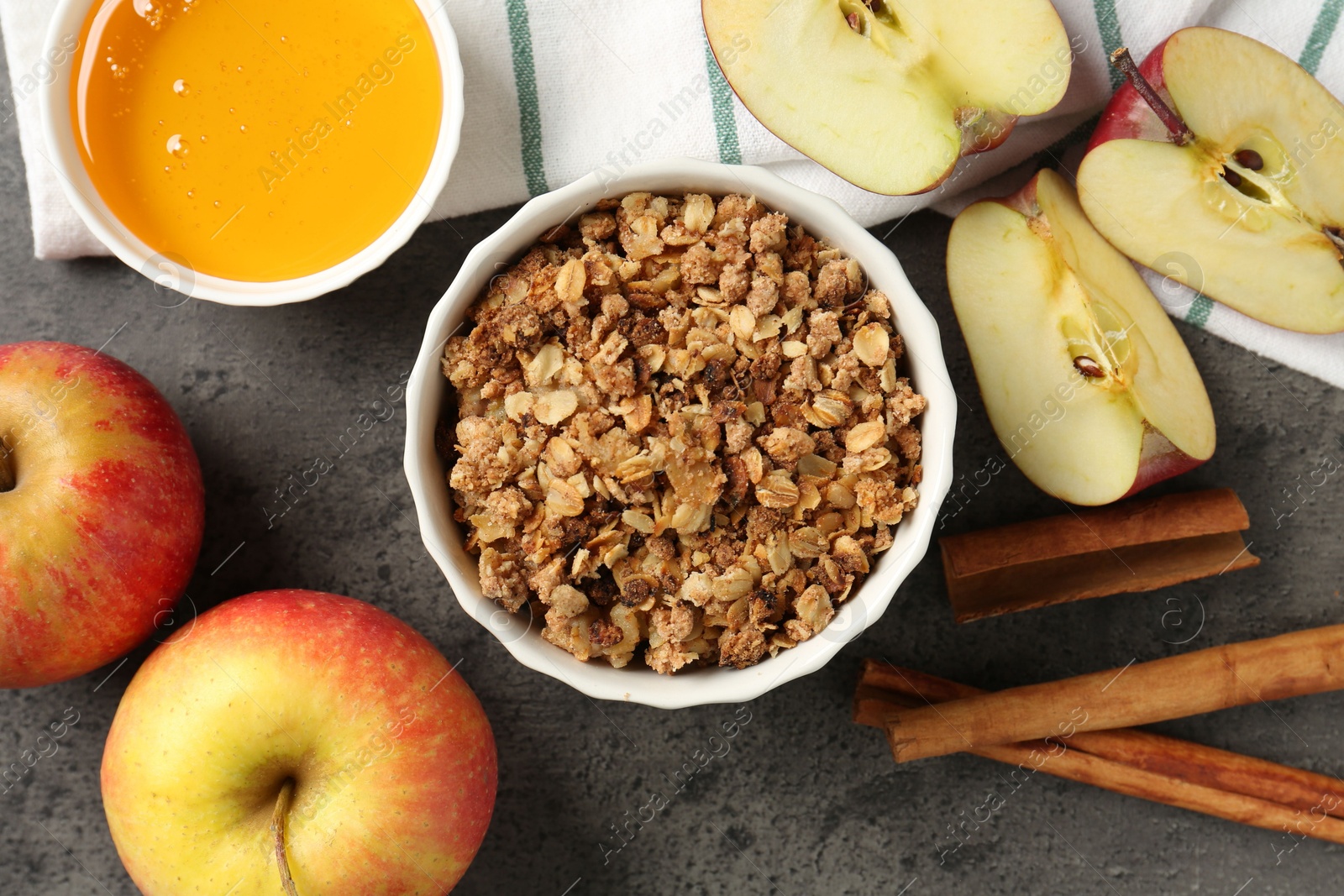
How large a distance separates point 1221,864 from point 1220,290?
0.80 metres

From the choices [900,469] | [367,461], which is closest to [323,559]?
[367,461]

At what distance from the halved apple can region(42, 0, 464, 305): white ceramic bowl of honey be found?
0.35 m

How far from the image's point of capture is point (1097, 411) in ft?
3.89

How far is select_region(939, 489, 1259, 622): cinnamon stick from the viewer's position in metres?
1.29

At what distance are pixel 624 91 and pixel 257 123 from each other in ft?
1.48

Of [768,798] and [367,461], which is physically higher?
[367,461]

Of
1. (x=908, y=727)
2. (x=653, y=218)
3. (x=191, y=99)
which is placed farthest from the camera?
(x=908, y=727)

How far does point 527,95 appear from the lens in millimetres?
1277

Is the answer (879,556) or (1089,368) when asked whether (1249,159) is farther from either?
(879,556)

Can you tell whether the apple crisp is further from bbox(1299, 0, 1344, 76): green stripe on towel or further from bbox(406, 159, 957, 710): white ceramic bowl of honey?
bbox(1299, 0, 1344, 76): green stripe on towel

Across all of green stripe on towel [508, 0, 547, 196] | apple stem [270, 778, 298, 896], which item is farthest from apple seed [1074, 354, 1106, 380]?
apple stem [270, 778, 298, 896]

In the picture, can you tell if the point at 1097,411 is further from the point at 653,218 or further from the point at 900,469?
the point at 653,218

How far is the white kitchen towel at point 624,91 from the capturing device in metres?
1.25

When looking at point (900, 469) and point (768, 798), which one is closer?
point (900, 469)
